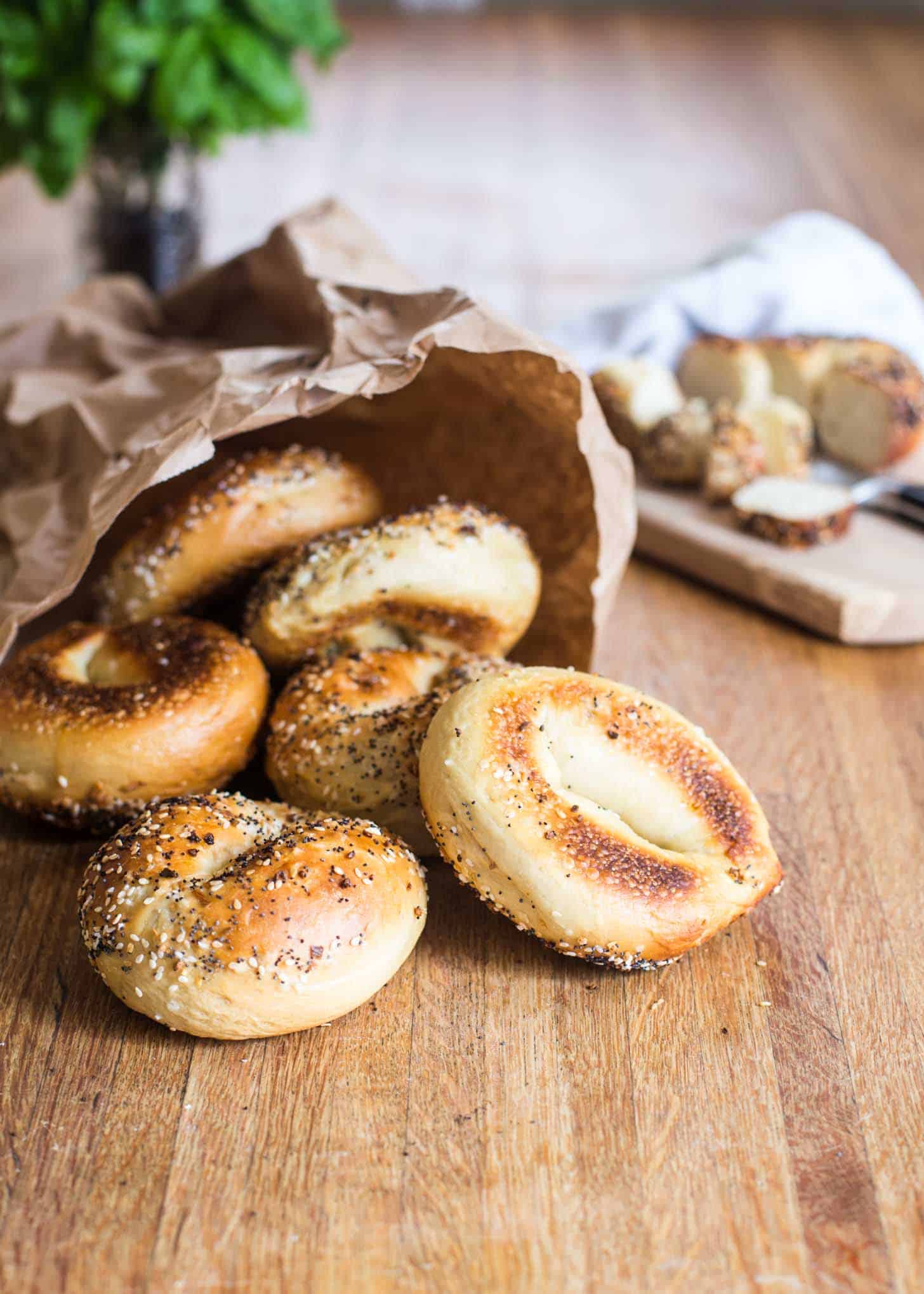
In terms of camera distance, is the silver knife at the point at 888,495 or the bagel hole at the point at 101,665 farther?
the silver knife at the point at 888,495

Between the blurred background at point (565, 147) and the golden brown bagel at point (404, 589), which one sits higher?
the golden brown bagel at point (404, 589)

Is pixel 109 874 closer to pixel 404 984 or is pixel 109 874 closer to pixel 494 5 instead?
pixel 404 984

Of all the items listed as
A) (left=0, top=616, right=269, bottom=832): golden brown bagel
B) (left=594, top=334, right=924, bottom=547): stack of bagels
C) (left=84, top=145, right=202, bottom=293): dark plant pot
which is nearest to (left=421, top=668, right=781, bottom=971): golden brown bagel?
(left=0, top=616, right=269, bottom=832): golden brown bagel

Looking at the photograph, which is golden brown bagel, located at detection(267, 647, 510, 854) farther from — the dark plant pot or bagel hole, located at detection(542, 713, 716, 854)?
the dark plant pot

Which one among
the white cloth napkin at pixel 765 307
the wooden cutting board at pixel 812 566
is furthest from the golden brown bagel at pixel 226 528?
the white cloth napkin at pixel 765 307

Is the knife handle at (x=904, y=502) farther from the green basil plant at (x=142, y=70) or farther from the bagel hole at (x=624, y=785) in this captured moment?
the green basil plant at (x=142, y=70)

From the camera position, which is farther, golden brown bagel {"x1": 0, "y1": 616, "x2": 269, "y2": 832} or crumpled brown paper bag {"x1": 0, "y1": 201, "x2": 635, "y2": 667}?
crumpled brown paper bag {"x1": 0, "y1": 201, "x2": 635, "y2": 667}

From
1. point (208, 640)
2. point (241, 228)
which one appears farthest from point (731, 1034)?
point (241, 228)
